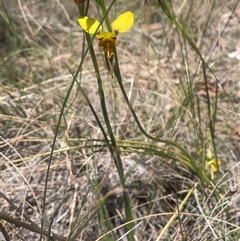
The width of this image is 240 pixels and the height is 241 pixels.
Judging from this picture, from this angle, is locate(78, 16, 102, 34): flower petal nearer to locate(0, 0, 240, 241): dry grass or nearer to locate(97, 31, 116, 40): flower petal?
locate(97, 31, 116, 40): flower petal

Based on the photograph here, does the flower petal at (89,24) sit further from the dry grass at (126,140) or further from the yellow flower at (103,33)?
the dry grass at (126,140)

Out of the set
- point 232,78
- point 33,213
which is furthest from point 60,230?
point 232,78

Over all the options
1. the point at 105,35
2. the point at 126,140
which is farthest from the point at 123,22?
the point at 126,140

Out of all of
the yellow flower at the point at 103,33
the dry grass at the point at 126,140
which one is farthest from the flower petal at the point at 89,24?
the dry grass at the point at 126,140

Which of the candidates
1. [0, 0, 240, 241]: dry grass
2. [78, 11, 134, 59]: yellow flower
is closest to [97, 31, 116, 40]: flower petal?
[78, 11, 134, 59]: yellow flower

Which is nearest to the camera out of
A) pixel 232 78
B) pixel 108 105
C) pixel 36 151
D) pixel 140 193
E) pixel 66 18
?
pixel 140 193

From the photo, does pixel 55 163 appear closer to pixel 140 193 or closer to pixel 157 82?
pixel 140 193

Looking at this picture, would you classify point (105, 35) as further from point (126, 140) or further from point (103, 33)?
point (126, 140)
